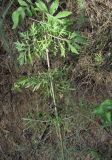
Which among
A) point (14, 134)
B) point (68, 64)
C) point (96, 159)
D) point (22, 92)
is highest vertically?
point (68, 64)

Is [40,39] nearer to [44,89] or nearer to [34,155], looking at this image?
[44,89]

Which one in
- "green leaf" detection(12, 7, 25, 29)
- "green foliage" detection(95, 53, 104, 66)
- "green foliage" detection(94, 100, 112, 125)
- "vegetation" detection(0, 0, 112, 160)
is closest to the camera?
"green foliage" detection(94, 100, 112, 125)

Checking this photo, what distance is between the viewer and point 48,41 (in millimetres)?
2002

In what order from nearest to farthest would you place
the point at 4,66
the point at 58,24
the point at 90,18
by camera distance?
the point at 58,24, the point at 90,18, the point at 4,66

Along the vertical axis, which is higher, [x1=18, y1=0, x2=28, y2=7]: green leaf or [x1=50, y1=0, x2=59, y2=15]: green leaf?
[x1=18, y1=0, x2=28, y2=7]: green leaf

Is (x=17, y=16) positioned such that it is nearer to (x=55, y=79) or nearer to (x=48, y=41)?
(x=48, y=41)

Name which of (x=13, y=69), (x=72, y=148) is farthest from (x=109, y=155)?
(x=13, y=69)

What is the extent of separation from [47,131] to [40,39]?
64cm

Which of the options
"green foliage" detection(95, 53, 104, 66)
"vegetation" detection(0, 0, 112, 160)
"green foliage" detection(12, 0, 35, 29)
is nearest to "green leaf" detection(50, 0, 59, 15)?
"vegetation" detection(0, 0, 112, 160)

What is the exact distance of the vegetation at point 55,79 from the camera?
2025mm

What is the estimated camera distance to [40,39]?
2.03 metres

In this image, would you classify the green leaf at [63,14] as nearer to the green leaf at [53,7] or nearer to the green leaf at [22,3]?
the green leaf at [53,7]

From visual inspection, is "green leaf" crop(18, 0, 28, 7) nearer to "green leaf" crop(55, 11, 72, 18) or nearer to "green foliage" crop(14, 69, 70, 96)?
"green leaf" crop(55, 11, 72, 18)

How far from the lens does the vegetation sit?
2025 millimetres
